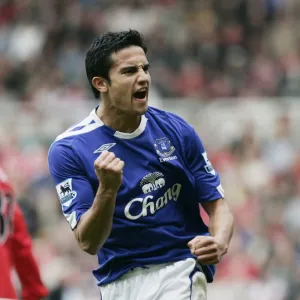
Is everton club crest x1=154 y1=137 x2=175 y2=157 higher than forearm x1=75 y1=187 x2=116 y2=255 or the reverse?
higher

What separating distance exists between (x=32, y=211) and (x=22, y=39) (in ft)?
20.3

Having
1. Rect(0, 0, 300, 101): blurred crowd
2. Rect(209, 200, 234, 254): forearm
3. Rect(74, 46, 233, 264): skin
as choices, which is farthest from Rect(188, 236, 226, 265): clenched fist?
Rect(0, 0, 300, 101): blurred crowd

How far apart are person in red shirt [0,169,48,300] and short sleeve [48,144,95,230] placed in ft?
4.19

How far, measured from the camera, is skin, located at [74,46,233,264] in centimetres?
545

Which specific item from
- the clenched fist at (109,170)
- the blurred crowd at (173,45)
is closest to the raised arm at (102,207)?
the clenched fist at (109,170)

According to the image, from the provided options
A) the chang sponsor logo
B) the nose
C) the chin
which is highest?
the nose

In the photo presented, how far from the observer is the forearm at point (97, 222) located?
5.46m

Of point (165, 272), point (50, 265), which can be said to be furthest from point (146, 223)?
point (50, 265)

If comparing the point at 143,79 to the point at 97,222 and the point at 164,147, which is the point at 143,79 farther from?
the point at 97,222

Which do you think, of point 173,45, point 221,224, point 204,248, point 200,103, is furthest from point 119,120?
point 173,45

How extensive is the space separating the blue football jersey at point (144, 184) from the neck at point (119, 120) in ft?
0.11

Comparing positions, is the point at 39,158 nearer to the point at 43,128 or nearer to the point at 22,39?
the point at 43,128

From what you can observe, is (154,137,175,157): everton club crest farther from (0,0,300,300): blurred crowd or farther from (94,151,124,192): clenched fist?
(0,0,300,300): blurred crowd

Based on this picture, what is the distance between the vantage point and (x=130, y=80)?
5.88m
